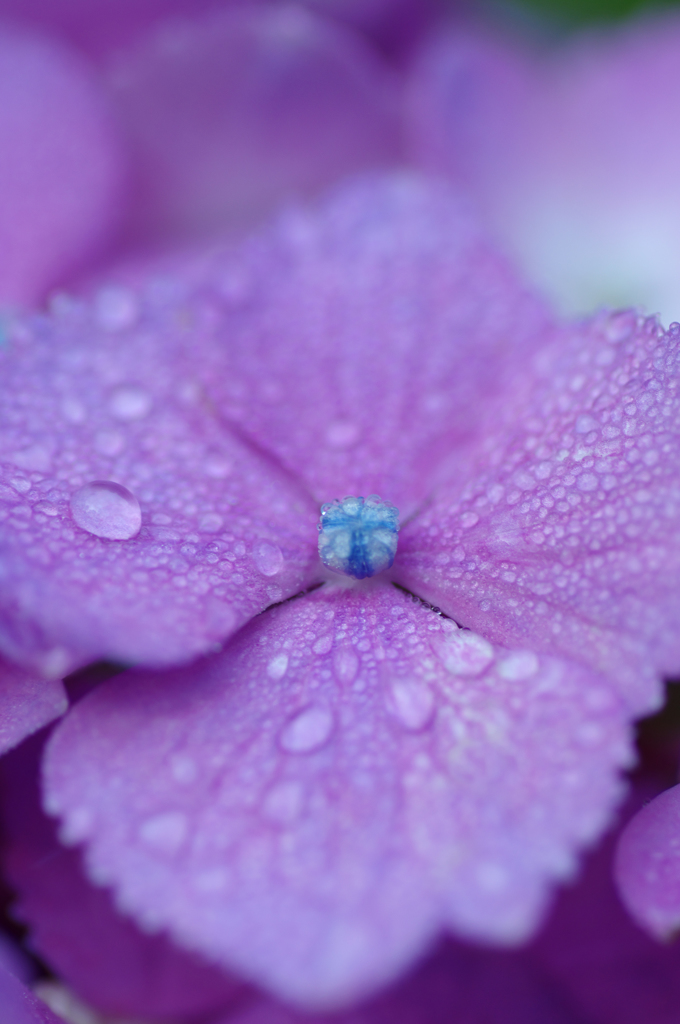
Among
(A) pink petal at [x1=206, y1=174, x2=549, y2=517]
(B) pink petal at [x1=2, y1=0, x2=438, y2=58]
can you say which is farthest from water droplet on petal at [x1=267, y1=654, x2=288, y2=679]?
(B) pink petal at [x1=2, y1=0, x2=438, y2=58]

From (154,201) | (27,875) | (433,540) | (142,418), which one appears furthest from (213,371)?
(154,201)

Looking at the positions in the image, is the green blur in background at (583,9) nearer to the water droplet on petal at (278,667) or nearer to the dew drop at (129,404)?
the dew drop at (129,404)

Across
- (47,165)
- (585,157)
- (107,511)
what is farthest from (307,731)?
(585,157)

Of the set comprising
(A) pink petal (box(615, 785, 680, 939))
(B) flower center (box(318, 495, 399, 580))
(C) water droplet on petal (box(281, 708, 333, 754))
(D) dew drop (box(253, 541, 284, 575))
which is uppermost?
(D) dew drop (box(253, 541, 284, 575))

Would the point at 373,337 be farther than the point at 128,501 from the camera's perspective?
Yes

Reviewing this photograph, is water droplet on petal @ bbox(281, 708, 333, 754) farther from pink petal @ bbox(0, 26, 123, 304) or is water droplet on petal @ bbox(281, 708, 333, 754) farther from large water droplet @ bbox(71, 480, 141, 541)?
pink petal @ bbox(0, 26, 123, 304)

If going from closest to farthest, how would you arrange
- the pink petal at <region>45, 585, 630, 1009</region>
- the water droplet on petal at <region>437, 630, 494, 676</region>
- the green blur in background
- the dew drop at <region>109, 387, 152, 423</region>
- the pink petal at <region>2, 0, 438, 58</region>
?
the pink petal at <region>45, 585, 630, 1009</region> → the water droplet on petal at <region>437, 630, 494, 676</region> → the dew drop at <region>109, 387, 152, 423</region> → the pink petal at <region>2, 0, 438, 58</region> → the green blur in background

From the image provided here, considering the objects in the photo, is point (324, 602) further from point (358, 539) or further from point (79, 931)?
point (79, 931)

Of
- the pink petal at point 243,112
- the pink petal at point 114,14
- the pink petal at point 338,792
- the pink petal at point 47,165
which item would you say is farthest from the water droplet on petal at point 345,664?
the pink petal at point 114,14

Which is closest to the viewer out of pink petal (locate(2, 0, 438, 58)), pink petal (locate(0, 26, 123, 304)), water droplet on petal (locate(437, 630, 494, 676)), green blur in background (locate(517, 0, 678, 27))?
water droplet on petal (locate(437, 630, 494, 676))
